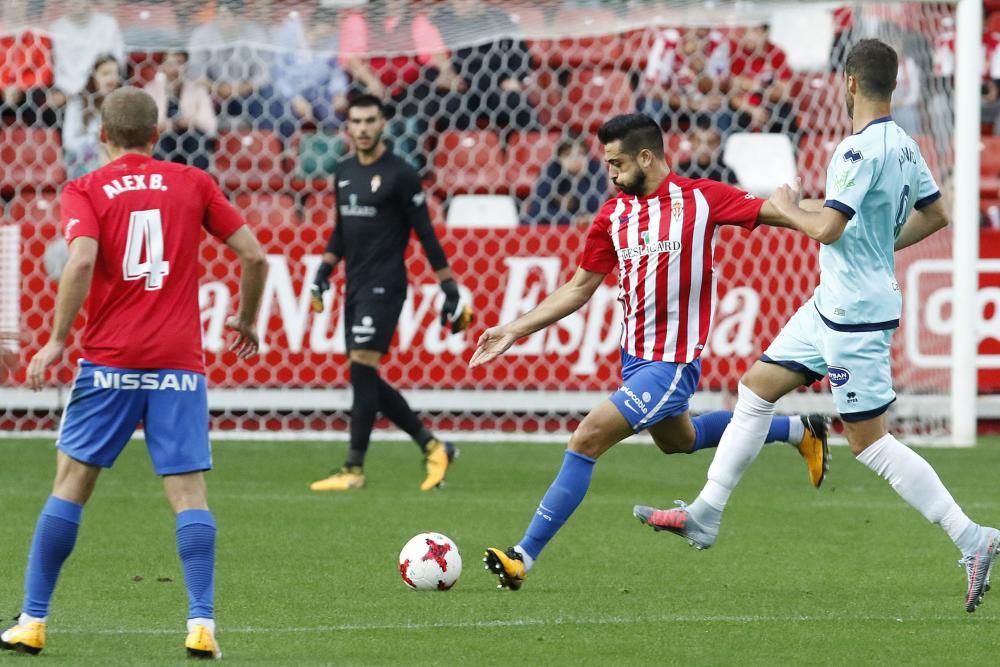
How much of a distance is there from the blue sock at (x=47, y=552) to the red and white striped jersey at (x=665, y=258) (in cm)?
243

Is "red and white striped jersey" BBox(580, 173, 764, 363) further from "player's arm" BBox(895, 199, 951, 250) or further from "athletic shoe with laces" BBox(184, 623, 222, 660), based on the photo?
"athletic shoe with laces" BBox(184, 623, 222, 660)

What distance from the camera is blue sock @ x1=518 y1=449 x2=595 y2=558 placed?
21.0 feet

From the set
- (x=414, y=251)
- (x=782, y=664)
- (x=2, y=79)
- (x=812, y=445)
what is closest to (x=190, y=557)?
(x=782, y=664)

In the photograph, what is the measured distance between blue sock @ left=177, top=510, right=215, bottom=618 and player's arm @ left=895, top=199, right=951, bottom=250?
286 centimetres

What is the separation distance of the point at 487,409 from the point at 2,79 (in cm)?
461

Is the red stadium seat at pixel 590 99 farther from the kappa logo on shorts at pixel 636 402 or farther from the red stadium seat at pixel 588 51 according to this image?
the kappa logo on shorts at pixel 636 402

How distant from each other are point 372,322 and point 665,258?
3.32m

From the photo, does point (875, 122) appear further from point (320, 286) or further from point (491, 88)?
point (491, 88)

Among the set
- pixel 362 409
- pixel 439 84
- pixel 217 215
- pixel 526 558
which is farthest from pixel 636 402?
pixel 439 84

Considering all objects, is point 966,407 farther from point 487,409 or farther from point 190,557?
point 190,557

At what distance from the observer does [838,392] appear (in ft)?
19.9

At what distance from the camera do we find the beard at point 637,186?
661cm

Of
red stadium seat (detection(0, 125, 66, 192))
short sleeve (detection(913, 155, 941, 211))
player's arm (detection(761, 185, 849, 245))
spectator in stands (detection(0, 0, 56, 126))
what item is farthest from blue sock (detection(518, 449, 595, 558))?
spectator in stands (detection(0, 0, 56, 126))

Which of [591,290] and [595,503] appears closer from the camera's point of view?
[591,290]
